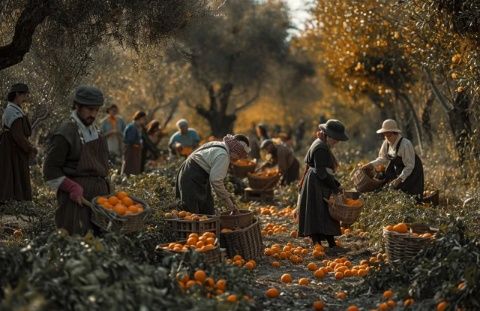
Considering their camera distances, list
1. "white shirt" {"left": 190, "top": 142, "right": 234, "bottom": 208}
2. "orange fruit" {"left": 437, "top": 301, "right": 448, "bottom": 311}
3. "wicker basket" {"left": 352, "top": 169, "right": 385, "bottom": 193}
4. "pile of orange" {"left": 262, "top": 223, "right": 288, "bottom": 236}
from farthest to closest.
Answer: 1. "pile of orange" {"left": 262, "top": 223, "right": 288, "bottom": 236}
2. "wicker basket" {"left": 352, "top": 169, "right": 385, "bottom": 193}
3. "white shirt" {"left": 190, "top": 142, "right": 234, "bottom": 208}
4. "orange fruit" {"left": 437, "top": 301, "right": 448, "bottom": 311}

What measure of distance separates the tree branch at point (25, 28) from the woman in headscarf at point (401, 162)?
506 cm

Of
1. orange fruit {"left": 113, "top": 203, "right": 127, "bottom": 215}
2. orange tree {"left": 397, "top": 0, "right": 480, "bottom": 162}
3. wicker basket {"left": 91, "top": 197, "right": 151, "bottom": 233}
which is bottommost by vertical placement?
wicker basket {"left": 91, "top": 197, "right": 151, "bottom": 233}

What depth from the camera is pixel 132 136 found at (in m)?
16.2

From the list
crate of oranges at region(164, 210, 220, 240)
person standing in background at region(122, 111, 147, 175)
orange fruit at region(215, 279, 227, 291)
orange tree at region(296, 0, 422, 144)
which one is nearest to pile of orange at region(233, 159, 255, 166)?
person standing in background at region(122, 111, 147, 175)

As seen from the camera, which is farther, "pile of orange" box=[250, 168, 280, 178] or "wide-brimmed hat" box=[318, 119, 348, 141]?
"pile of orange" box=[250, 168, 280, 178]

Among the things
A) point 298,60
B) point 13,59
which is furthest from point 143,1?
point 298,60

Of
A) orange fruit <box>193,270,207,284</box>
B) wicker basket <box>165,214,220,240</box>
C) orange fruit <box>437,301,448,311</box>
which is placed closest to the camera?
orange fruit <box>437,301,448,311</box>

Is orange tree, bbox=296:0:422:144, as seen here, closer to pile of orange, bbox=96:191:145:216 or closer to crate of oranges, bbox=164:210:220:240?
crate of oranges, bbox=164:210:220:240

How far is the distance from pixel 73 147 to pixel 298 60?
31741mm

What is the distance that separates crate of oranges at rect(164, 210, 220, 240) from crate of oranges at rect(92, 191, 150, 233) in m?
1.39

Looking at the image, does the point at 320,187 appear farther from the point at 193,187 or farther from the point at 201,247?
the point at 201,247

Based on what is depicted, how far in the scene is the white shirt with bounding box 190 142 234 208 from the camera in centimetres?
862

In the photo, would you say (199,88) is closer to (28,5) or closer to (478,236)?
(28,5)

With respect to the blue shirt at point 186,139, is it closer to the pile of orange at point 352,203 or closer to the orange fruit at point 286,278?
the pile of orange at point 352,203
